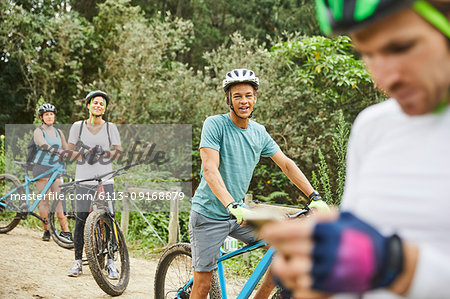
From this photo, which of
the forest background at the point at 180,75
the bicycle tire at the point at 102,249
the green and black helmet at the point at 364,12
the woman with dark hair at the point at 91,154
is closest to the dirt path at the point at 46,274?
the bicycle tire at the point at 102,249

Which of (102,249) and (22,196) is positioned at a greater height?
(22,196)

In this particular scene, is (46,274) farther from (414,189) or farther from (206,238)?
(414,189)

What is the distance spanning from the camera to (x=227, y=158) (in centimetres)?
342

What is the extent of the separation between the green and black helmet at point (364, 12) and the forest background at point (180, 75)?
488 centimetres

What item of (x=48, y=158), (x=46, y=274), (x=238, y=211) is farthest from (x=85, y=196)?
(x=238, y=211)

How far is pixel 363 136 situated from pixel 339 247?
41 cm

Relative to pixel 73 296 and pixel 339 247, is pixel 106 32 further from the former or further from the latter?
pixel 339 247

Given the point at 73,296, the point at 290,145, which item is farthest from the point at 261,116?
the point at 73,296

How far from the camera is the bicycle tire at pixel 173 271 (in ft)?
13.2

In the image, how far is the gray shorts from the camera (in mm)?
3426

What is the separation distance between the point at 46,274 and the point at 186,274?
111 inches

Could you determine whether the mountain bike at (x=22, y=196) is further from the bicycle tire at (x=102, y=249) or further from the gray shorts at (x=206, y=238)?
the gray shorts at (x=206, y=238)

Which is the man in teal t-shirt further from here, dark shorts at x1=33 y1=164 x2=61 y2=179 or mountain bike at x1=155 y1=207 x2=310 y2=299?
dark shorts at x1=33 y1=164 x2=61 y2=179

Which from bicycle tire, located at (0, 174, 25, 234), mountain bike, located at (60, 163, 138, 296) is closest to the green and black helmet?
mountain bike, located at (60, 163, 138, 296)
